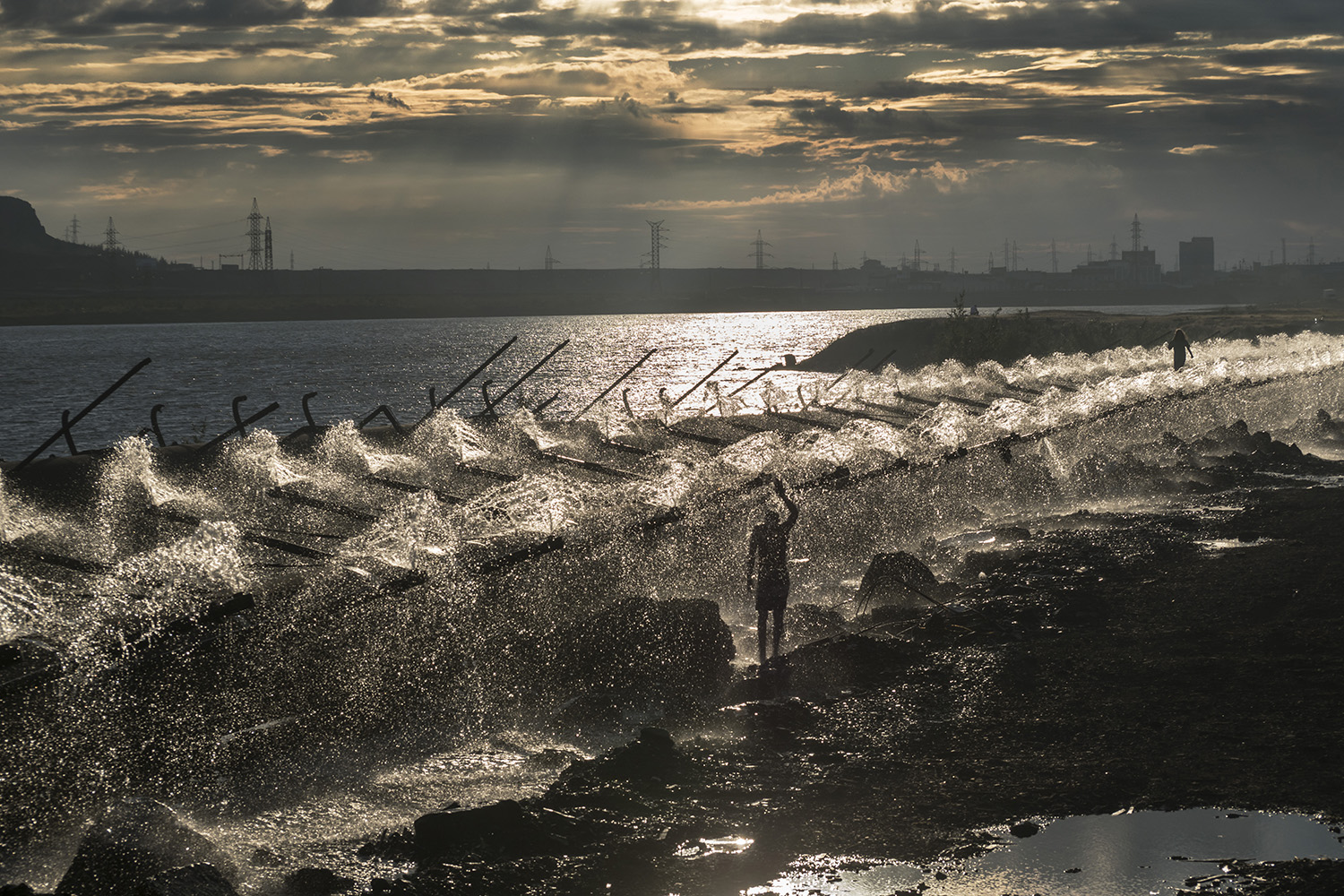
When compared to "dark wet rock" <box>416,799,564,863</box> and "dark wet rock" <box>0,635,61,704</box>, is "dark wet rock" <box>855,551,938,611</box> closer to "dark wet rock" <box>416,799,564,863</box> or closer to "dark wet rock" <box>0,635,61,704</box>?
"dark wet rock" <box>416,799,564,863</box>

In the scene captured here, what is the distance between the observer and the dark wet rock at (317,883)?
10.3 meters

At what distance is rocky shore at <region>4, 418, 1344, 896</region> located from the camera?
34.1ft

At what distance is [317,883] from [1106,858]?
727 centimetres

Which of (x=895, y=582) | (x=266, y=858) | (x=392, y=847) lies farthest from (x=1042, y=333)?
(x=266, y=858)

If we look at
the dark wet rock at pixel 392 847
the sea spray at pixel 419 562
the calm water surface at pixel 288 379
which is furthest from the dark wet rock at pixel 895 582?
the calm water surface at pixel 288 379

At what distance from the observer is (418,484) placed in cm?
2572

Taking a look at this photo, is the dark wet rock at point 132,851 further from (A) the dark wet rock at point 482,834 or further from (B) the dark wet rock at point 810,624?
(B) the dark wet rock at point 810,624

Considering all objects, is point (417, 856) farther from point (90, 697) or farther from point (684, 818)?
point (90, 697)

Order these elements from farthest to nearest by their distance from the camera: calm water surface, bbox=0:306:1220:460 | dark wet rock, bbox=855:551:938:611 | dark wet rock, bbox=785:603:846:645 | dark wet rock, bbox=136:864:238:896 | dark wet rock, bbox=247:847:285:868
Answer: calm water surface, bbox=0:306:1220:460 < dark wet rock, bbox=855:551:938:611 < dark wet rock, bbox=785:603:846:645 < dark wet rock, bbox=247:847:285:868 < dark wet rock, bbox=136:864:238:896

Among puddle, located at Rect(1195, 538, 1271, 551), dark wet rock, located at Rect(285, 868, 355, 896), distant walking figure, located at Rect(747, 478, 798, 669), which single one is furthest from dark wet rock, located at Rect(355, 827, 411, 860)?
puddle, located at Rect(1195, 538, 1271, 551)

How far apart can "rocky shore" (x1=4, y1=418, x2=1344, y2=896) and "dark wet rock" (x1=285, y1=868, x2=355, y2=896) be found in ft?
0.07

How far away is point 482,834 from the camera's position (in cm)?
1097

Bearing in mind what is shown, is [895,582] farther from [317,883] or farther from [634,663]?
[317,883]

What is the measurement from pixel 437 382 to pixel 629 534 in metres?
103
